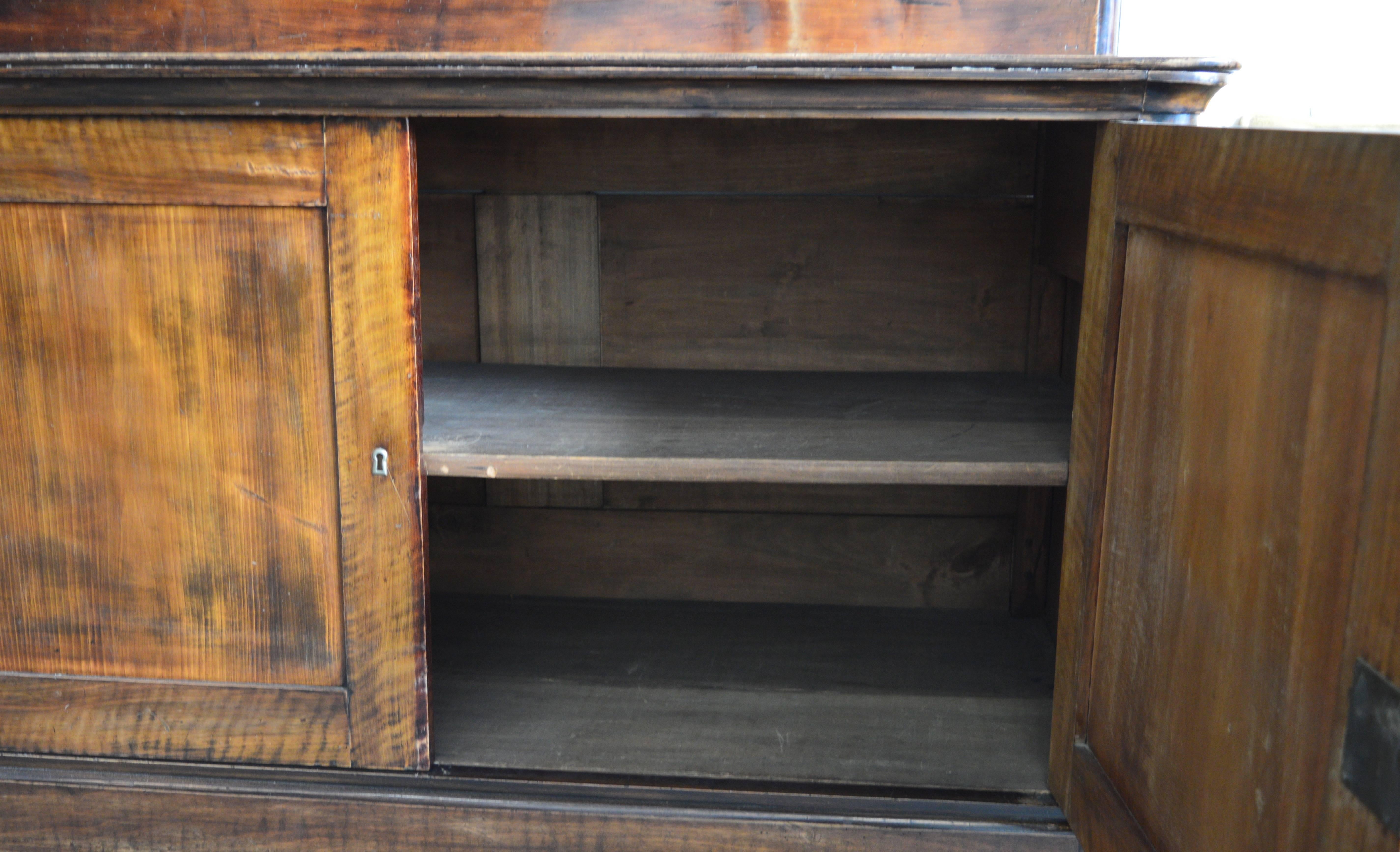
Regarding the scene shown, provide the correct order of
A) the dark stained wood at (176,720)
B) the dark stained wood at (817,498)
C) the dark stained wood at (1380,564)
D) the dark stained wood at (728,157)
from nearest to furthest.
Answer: the dark stained wood at (1380,564) → the dark stained wood at (176,720) → the dark stained wood at (728,157) → the dark stained wood at (817,498)

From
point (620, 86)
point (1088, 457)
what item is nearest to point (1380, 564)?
point (1088, 457)

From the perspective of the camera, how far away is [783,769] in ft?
3.48

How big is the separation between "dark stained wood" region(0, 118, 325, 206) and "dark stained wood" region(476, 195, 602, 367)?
20.2 inches

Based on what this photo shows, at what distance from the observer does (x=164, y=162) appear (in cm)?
94

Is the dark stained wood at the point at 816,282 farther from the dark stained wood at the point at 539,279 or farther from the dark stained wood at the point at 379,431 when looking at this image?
the dark stained wood at the point at 379,431

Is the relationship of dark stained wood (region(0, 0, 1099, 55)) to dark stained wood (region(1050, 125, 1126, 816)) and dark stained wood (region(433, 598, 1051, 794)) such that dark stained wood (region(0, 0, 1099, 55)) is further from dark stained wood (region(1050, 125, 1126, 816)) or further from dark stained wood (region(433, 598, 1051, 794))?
dark stained wood (region(433, 598, 1051, 794))

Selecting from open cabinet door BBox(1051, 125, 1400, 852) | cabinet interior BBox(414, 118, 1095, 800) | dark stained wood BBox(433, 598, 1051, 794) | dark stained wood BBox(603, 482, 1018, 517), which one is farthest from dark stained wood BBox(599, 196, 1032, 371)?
open cabinet door BBox(1051, 125, 1400, 852)

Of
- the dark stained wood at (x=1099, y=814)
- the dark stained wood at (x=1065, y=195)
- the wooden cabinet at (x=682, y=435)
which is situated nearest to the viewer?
the wooden cabinet at (x=682, y=435)

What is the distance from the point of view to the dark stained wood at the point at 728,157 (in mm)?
1368

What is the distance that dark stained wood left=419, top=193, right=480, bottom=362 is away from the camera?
4.73 feet

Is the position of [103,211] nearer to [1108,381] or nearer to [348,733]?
[348,733]

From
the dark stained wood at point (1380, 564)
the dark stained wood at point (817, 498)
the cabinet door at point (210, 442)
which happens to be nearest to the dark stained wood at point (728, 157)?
the dark stained wood at point (817, 498)

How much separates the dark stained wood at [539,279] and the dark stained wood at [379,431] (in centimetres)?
48

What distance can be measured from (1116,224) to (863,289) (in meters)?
0.55
